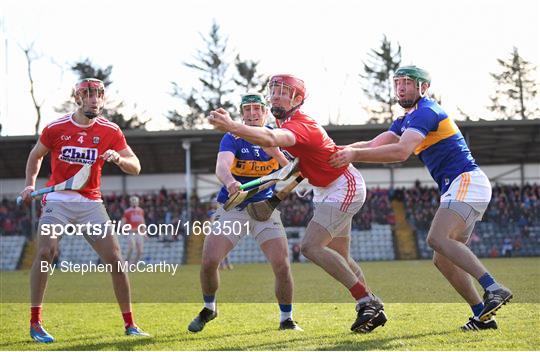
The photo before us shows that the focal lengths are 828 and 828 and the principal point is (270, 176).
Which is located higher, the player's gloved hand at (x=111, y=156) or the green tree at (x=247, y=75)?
the green tree at (x=247, y=75)

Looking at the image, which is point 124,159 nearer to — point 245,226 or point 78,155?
point 78,155

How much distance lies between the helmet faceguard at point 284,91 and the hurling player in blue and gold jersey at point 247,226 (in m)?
0.84

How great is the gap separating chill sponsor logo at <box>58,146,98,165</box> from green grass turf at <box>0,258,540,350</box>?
1855 millimetres

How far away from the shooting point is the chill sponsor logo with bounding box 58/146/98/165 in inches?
348

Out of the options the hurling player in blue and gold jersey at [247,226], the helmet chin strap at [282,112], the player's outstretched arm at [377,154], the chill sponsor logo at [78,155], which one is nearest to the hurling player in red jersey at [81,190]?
the chill sponsor logo at [78,155]

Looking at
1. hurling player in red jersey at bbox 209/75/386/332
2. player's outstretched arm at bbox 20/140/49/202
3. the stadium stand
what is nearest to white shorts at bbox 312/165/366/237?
hurling player in red jersey at bbox 209/75/386/332

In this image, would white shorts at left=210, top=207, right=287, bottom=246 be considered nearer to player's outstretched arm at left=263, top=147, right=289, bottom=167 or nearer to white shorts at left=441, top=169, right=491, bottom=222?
player's outstretched arm at left=263, top=147, right=289, bottom=167

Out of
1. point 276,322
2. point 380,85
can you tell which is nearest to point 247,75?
point 380,85

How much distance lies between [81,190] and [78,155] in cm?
38

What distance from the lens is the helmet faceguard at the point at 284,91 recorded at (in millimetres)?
7965

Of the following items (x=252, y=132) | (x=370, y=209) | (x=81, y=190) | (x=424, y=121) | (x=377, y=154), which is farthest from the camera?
(x=370, y=209)

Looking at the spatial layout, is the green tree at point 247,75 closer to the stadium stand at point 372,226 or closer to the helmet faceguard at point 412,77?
the stadium stand at point 372,226

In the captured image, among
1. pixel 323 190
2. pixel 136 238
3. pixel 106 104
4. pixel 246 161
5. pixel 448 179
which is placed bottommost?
pixel 136 238

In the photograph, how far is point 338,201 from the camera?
Result: 820cm
